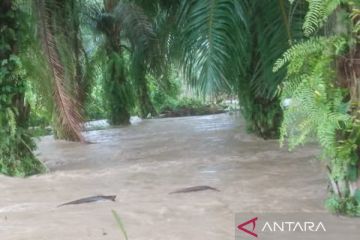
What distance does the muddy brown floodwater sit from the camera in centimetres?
392

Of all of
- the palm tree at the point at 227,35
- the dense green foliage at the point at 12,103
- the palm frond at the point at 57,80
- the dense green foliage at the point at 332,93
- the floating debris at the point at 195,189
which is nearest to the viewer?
the dense green foliage at the point at 332,93

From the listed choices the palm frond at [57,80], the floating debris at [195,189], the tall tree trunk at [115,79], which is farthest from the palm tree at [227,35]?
the tall tree trunk at [115,79]

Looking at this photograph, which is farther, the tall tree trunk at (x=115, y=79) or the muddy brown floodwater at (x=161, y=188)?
the tall tree trunk at (x=115, y=79)

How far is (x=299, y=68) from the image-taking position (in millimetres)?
4062

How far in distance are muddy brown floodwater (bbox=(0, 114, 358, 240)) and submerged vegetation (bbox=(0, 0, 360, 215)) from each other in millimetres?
551

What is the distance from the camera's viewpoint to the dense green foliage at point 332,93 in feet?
12.7

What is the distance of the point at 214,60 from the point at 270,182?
1.38 m

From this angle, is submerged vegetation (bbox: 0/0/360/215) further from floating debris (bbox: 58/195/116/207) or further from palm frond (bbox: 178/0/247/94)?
floating debris (bbox: 58/195/116/207)

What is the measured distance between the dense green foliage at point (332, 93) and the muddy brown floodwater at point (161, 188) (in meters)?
0.45

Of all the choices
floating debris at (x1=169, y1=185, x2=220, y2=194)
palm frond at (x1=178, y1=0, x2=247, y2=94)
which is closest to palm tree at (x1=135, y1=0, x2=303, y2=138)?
palm frond at (x1=178, y1=0, x2=247, y2=94)

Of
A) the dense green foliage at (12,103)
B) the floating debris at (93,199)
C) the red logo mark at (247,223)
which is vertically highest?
the dense green foliage at (12,103)

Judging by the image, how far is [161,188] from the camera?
557 centimetres

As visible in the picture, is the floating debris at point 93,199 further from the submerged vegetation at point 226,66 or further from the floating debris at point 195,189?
the submerged vegetation at point 226,66

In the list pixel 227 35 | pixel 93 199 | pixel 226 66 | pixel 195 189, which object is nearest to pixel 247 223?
pixel 195 189
